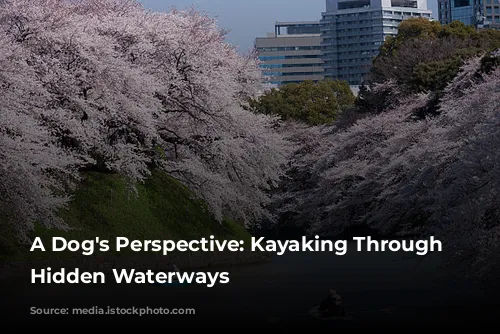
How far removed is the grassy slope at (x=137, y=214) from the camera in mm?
Answer: 29078

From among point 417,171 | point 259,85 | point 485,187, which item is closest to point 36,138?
point 485,187

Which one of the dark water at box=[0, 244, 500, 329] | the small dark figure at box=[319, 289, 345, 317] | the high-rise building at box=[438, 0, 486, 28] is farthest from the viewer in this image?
the high-rise building at box=[438, 0, 486, 28]

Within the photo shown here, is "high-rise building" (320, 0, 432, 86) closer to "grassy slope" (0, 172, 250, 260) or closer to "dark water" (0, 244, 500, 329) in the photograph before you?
"grassy slope" (0, 172, 250, 260)

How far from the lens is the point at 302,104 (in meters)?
62.4

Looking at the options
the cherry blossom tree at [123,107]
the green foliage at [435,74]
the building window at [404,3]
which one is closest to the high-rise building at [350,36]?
the building window at [404,3]

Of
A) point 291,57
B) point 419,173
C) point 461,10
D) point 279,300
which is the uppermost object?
point 461,10

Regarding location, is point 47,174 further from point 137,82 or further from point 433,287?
point 433,287

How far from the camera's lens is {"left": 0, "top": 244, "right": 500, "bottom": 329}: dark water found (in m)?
18.6

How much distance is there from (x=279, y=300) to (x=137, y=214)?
10.5 metres

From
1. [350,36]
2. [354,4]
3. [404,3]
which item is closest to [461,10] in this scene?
[404,3]

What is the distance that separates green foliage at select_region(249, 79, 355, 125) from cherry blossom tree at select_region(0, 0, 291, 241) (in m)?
22.6

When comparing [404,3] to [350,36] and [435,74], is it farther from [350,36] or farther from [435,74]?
[435,74]

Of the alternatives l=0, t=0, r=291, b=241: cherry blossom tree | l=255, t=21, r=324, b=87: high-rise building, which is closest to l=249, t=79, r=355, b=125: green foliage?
l=0, t=0, r=291, b=241: cherry blossom tree

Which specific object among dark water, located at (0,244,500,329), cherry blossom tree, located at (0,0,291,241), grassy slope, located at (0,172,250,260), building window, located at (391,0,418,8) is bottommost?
dark water, located at (0,244,500,329)
